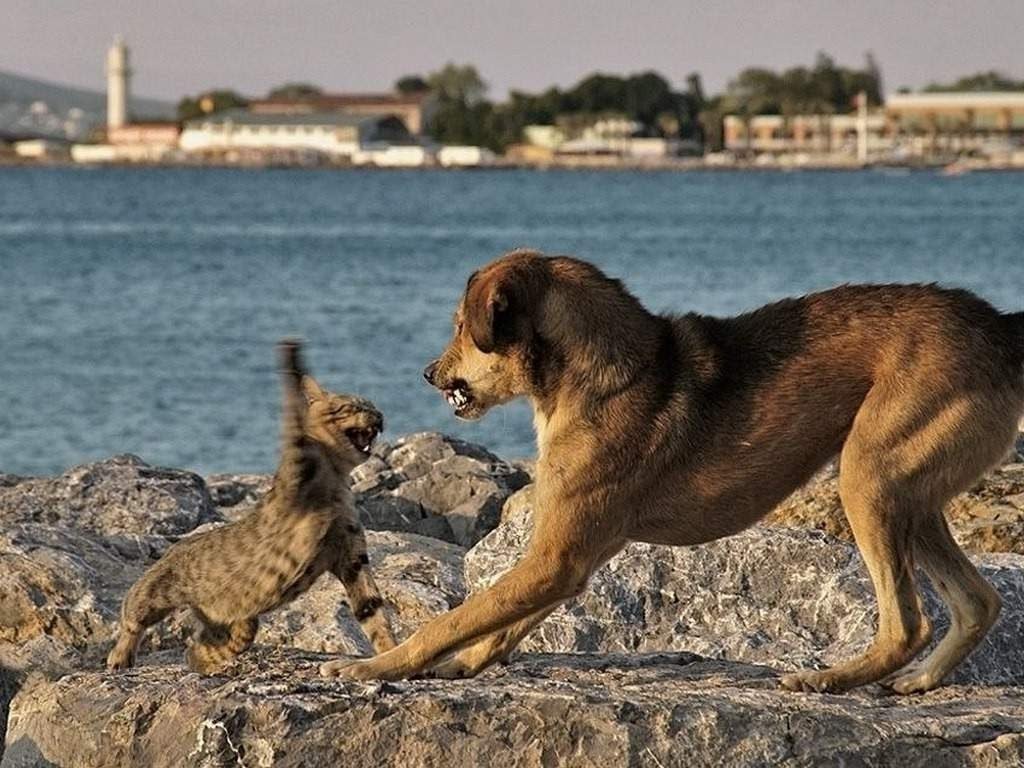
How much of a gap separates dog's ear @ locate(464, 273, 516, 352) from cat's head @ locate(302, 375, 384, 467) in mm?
715

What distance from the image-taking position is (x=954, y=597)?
28.0ft

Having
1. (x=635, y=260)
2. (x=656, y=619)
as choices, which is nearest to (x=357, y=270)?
(x=635, y=260)

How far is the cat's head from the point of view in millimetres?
8891

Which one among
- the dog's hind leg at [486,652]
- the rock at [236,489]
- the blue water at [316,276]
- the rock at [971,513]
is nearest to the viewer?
the dog's hind leg at [486,652]

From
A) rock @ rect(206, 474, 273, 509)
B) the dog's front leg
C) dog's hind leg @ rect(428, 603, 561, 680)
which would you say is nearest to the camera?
the dog's front leg

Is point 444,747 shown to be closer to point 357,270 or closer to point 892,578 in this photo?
point 892,578

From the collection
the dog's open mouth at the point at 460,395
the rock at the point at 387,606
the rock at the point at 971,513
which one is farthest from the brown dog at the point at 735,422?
the rock at the point at 971,513

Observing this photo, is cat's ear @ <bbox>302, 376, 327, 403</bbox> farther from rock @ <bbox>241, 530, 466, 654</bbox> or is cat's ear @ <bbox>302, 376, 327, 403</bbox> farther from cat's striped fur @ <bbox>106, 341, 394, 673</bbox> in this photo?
rock @ <bbox>241, 530, 466, 654</bbox>

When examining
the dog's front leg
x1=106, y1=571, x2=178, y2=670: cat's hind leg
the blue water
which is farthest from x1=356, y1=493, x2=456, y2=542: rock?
the blue water

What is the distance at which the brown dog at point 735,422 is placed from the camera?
8219 mm

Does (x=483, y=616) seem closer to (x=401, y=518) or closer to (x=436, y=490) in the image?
(x=401, y=518)

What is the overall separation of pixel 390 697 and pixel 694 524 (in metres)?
1.51

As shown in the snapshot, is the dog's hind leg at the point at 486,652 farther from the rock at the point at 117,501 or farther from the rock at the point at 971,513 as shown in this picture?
the rock at the point at 117,501

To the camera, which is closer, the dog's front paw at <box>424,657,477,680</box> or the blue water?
the dog's front paw at <box>424,657,477,680</box>
